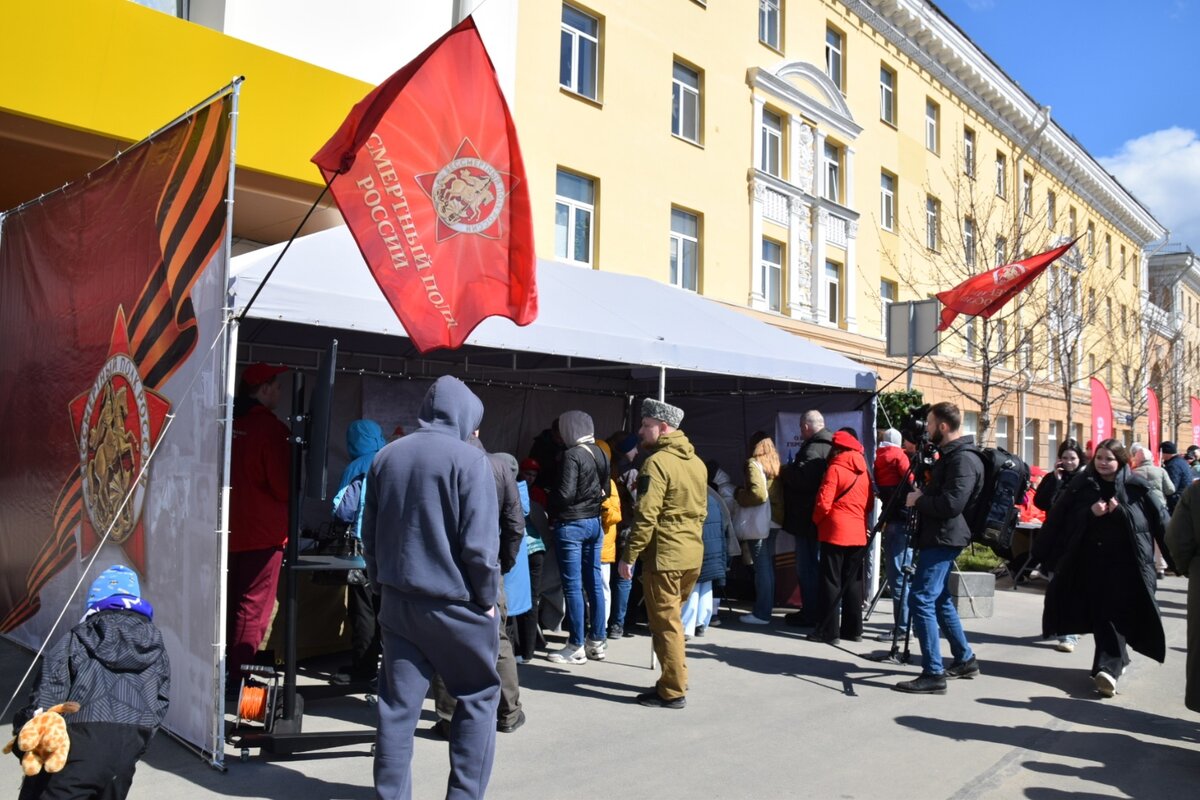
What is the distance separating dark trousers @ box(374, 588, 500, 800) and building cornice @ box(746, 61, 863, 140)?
16.3m

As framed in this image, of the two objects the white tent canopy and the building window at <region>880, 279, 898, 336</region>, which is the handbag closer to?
the white tent canopy

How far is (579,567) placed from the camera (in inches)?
274

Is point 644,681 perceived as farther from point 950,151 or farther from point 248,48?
point 950,151

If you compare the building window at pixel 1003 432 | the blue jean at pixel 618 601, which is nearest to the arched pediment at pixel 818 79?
the building window at pixel 1003 432

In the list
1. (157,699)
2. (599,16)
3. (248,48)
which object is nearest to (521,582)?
(157,699)

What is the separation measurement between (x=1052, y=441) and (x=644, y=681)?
99.8ft

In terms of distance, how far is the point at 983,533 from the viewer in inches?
255

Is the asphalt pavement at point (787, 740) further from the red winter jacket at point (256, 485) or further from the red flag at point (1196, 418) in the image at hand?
the red flag at point (1196, 418)

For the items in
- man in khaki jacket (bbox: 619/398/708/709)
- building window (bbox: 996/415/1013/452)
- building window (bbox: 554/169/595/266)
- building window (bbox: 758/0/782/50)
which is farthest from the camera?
building window (bbox: 996/415/1013/452)

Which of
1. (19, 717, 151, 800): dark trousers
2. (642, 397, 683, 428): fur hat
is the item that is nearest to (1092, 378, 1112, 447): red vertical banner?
(642, 397, 683, 428): fur hat

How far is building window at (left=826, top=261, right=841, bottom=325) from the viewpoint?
20703mm

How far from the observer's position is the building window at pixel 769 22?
61.1ft

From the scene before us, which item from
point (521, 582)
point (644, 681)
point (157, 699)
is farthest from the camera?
point (644, 681)

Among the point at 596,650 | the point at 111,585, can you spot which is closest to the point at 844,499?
the point at 596,650
